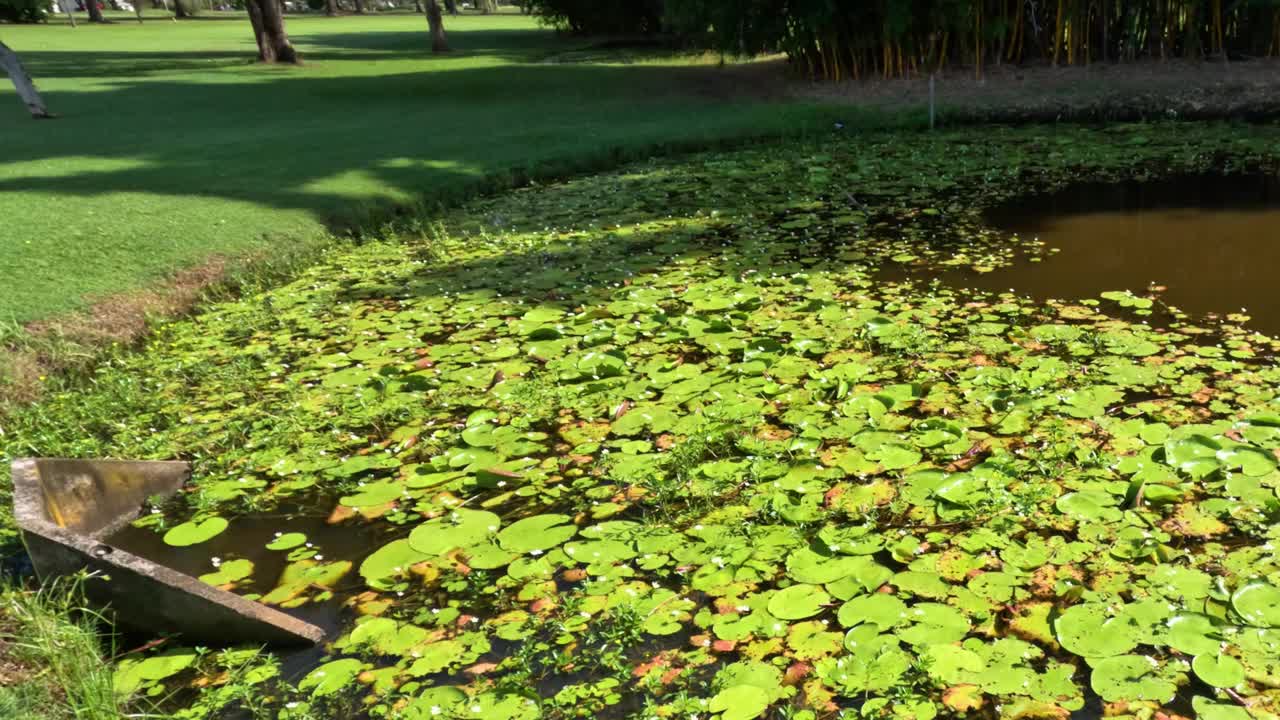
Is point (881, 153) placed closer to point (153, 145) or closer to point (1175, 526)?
point (1175, 526)

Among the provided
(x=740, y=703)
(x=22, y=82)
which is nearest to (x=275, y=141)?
(x=22, y=82)

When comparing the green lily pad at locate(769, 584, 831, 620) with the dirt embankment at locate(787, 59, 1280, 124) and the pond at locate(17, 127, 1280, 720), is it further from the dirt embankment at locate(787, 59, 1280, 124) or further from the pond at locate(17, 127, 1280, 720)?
the dirt embankment at locate(787, 59, 1280, 124)

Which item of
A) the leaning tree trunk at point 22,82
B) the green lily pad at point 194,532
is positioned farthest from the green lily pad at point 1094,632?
the leaning tree trunk at point 22,82

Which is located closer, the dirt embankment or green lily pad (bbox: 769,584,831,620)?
green lily pad (bbox: 769,584,831,620)

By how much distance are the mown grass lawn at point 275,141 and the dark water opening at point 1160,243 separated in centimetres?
490

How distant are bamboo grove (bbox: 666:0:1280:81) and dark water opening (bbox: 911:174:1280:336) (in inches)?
252

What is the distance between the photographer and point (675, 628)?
8.66ft

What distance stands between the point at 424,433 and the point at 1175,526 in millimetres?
3012

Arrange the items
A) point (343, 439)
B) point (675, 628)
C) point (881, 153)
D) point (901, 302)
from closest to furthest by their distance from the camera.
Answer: point (675, 628) < point (343, 439) < point (901, 302) < point (881, 153)

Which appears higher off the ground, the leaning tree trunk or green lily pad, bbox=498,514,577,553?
the leaning tree trunk

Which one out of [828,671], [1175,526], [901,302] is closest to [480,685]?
[828,671]

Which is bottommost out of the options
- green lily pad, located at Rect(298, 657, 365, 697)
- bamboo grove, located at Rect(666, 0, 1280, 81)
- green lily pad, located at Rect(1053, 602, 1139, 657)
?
green lily pad, located at Rect(1053, 602, 1139, 657)

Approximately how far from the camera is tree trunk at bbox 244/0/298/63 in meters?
21.9

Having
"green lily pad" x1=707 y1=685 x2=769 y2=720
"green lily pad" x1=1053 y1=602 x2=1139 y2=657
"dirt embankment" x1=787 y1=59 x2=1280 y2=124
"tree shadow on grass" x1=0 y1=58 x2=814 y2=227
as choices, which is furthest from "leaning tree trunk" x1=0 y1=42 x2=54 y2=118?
"green lily pad" x1=1053 y1=602 x2=1139 y2=657
